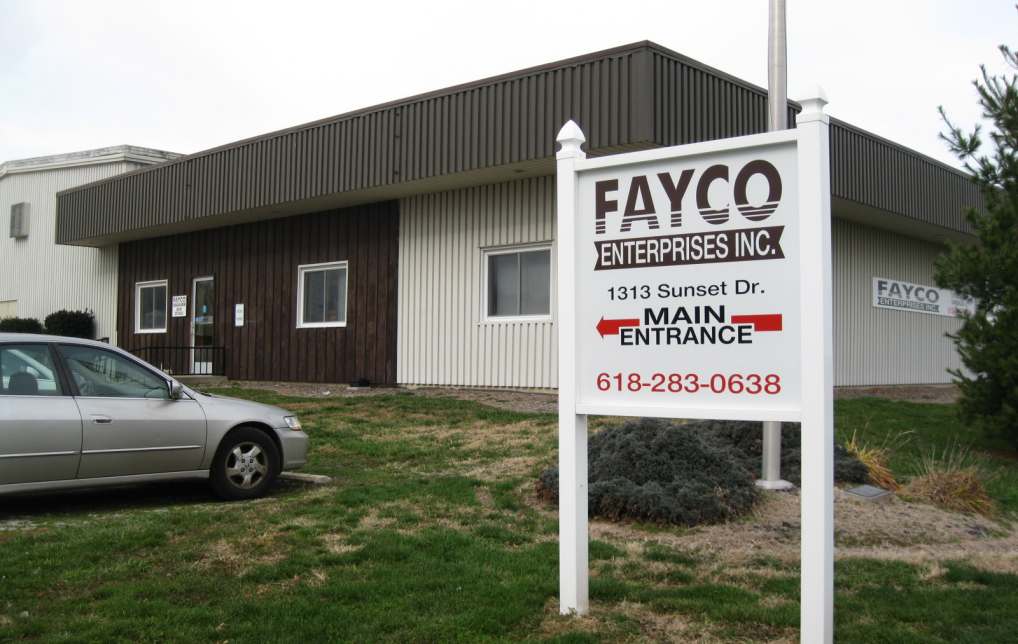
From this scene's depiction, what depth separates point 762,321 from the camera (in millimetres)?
4391

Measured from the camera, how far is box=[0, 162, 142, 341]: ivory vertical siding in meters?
25.5

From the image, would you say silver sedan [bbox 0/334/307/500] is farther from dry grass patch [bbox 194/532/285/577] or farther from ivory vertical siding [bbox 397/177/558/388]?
ivory vertical siding [bbox 397/177/558/388]

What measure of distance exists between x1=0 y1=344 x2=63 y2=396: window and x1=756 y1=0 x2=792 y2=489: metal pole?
5635 mm

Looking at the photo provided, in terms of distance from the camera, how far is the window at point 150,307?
2334 centimetres

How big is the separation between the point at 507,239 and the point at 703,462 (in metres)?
8.90

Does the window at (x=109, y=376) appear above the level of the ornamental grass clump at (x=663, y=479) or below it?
above

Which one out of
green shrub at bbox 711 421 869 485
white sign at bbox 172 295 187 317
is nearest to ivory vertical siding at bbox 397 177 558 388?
green shrub at bbox 711 421 869 485

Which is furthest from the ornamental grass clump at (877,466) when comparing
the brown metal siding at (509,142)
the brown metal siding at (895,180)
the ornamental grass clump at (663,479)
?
the brown metal siding at (895,180)

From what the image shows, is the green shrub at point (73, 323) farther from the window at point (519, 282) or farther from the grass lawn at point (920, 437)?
the grass lawn at point (920, 437)

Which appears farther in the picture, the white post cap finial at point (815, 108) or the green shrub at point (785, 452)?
the green shrub at point (785, 452)

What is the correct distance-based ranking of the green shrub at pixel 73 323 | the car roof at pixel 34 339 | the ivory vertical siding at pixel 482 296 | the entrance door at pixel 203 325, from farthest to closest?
the green shrub at pixel 73 323
the entrance door at pixel 203 325
the ivory vertical siding at pixel 482 296
the car roof at pixel 34 339

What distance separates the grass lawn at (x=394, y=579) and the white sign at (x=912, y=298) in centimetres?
1305

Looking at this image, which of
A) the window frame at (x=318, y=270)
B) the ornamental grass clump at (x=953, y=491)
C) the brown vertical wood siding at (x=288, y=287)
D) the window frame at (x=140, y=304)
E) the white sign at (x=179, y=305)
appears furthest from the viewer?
the window frame at (x=140, y=304)

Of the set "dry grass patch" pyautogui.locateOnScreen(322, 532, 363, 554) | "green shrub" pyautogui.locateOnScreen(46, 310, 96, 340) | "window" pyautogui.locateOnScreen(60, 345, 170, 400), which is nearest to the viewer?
"dry grass patch" pyautogui.locateOnScreen(322, 532, 363, 554)
